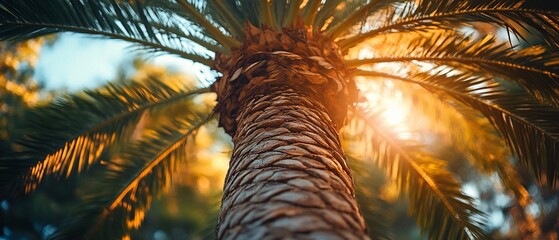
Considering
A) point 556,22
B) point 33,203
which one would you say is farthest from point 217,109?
point 33,203

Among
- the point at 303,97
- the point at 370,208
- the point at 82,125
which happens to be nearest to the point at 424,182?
the point at 370,208

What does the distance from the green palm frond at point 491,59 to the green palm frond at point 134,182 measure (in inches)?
81.0

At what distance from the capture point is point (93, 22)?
3807 millimetres

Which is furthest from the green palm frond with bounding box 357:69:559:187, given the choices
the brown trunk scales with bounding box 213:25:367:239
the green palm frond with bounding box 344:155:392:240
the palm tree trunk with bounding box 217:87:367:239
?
the palm tree trunk with bounding box 217:87:367:239

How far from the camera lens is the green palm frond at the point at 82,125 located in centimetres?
382

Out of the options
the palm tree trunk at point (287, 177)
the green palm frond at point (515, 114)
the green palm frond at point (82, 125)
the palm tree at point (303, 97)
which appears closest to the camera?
the palm tree trunk at point (287, 177)

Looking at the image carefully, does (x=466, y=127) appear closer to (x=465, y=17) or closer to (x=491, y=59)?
(x=491, y=59)

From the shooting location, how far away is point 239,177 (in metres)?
2.37

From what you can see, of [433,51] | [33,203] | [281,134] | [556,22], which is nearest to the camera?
[281,134]

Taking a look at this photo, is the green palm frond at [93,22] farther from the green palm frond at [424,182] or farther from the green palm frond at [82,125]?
the green palm frond at [424,182]

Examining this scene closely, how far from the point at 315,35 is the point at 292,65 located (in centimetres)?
55

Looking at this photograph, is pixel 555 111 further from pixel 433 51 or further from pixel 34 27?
pixel 34 27

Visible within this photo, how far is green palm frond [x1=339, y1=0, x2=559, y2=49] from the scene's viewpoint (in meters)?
3.21

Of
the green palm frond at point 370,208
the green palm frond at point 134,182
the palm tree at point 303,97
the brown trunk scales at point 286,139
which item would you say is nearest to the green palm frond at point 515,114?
the palm tree at point 303,97
